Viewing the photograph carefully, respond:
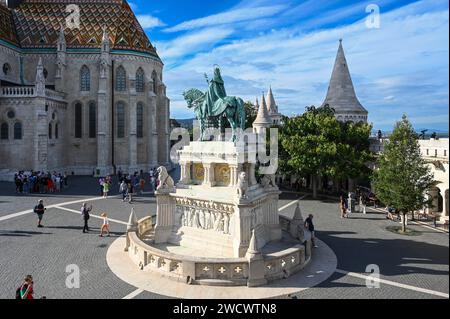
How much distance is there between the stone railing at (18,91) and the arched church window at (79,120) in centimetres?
643

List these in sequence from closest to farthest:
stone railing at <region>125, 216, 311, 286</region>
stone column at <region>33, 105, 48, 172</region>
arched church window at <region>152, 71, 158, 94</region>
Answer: stone railing at <region>125, 216, 311, 286</region> → stone column at <region>33, 105, 48, 172</region> → arched church window at <region>152, 71, 158, 94</region>

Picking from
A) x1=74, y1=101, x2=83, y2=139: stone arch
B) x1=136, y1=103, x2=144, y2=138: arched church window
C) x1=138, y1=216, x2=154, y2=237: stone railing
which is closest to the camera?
x1=138, y1=216, x2=154, y2=237: stone railing

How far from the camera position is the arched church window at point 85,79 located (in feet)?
128

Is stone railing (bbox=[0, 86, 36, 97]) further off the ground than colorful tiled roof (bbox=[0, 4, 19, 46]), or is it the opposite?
colorful tiled roof (bbox=[0, 4, 19, 46])

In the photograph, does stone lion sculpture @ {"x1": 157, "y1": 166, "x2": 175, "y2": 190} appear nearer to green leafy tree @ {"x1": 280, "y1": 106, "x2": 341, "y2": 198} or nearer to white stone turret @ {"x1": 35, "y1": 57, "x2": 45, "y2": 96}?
green leafy tree @ {"x1": 280, "y1": 106, "x2": 341, "y2": 198}

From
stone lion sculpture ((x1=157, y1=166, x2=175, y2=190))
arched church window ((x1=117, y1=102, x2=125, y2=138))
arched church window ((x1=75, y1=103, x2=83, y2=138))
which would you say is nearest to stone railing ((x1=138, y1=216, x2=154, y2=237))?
stone lion sculpture ((x1=157, y1=166, x2=175, y2=190))

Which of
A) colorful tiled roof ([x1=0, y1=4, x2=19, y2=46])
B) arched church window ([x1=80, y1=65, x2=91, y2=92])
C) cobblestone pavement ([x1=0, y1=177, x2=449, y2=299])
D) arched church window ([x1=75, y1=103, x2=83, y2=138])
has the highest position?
colorful tiled roof ([x1=0, y1=4, x2=19, y2=46])

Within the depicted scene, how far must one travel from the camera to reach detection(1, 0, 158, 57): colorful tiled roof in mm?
39531

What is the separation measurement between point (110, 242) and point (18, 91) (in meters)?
25.5

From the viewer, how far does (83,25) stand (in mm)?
41094

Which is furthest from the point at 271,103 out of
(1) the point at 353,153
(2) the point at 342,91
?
(1) the point at 353,153

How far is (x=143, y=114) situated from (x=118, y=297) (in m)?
34.5

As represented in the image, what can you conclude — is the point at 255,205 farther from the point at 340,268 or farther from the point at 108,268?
the point at 108,268

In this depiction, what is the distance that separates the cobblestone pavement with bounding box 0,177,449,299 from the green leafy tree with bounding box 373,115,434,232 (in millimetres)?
1460
